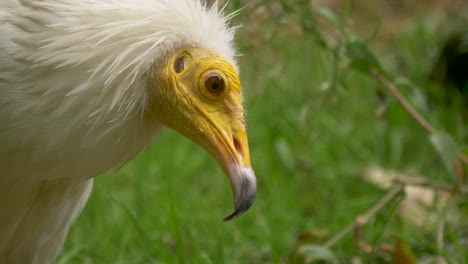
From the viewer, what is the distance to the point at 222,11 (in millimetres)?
2100

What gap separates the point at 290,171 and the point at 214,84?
211 centimetres

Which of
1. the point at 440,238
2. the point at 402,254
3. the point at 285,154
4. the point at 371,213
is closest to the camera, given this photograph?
the point at 402,254

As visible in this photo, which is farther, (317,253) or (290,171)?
(290,171)

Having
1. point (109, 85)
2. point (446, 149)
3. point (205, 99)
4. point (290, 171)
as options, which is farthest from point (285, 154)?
point (109, 85)

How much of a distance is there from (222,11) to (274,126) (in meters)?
2.08

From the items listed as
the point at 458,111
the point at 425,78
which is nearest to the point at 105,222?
the point at 458,111

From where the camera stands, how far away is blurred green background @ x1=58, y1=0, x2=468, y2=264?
9.39 ft

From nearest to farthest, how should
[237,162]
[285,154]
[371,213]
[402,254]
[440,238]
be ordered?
[237,162]
[402,254]
[440,238]
[371,213]
[285,154]

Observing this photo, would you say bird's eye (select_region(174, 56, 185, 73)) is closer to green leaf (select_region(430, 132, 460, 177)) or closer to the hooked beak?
the hooked beak

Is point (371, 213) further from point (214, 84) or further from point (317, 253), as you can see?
point (214, 84)

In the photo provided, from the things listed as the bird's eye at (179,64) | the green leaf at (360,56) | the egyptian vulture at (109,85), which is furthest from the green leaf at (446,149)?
the bird's eye at (179,64)

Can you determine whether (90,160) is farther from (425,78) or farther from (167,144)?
(425,78)

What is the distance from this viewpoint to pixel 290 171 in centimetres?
399

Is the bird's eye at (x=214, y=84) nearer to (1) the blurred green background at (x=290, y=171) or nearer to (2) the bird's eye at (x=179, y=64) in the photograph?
(2) the bird's eye at (x=179, y=64)
